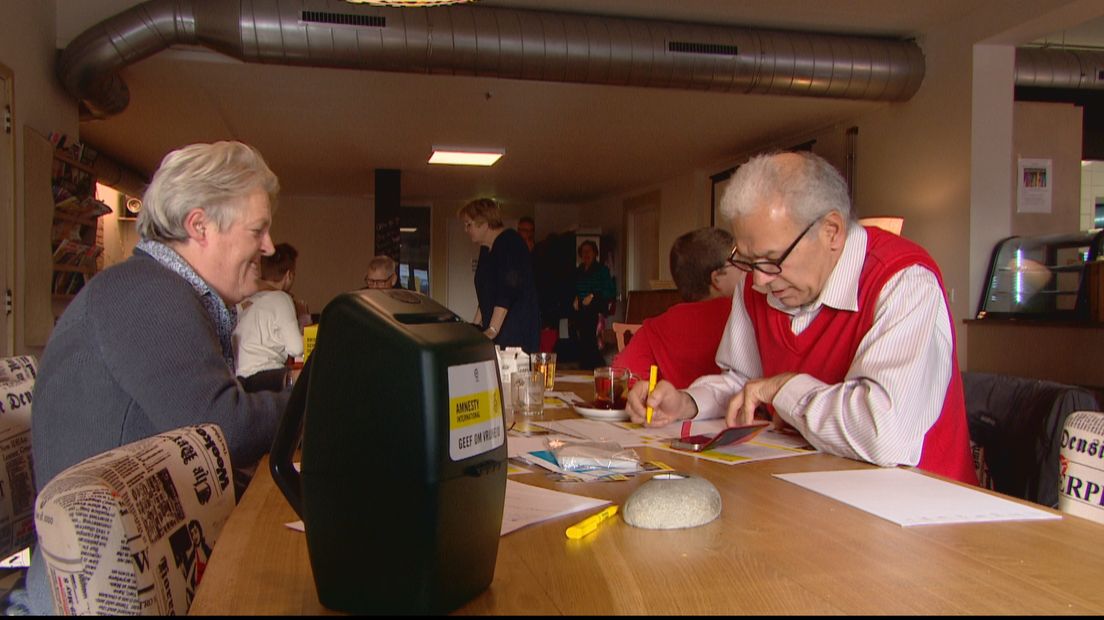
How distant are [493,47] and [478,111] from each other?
243 centimetres

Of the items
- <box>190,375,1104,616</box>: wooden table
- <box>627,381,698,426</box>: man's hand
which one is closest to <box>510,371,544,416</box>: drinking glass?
<box>627,381,698,426</box>: man's hand

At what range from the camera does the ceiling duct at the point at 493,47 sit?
197 inches

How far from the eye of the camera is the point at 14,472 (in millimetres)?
1687

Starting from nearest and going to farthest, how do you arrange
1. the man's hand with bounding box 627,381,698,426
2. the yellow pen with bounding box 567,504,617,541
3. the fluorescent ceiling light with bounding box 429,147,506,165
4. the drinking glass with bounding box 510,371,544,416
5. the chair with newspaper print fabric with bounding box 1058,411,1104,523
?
the yellow pen with bounding box 567,504,617,541, the chair with newspaper print fabric with bounding box 1058,411,1104,523, the man's hand with bounding box 627,381,698,426, the drinking glass with bounding box 510,371,544,416, the fluorescent ceiling light with bounding box 429,147,506,165

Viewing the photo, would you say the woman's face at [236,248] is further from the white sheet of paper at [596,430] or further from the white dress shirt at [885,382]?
the white dress shirt at [885,382]

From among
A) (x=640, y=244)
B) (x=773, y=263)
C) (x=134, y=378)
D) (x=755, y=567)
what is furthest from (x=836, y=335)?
(x=640, y=244)

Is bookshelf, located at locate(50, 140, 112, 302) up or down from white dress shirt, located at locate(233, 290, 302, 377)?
up

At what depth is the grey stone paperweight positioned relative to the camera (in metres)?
1.04

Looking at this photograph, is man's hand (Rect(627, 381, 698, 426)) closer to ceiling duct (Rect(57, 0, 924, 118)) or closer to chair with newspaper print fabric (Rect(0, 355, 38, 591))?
chair with newspaper print fabric (Rect(0, 355, 38, 591))

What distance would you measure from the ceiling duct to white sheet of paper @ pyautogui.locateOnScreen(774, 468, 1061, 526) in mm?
4511

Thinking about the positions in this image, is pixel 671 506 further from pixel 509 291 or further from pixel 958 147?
pixel 958 147

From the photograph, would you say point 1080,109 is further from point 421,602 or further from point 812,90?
point 421,602

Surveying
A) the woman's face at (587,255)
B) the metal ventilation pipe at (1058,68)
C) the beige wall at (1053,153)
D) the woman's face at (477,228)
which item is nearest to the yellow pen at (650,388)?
the woman's face at (477,228)

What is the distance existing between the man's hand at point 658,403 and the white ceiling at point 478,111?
13.7ft
